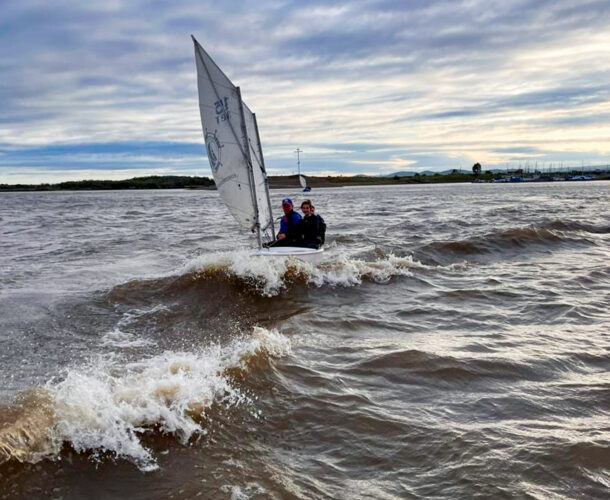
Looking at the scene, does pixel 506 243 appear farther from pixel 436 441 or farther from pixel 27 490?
pixel 27 490

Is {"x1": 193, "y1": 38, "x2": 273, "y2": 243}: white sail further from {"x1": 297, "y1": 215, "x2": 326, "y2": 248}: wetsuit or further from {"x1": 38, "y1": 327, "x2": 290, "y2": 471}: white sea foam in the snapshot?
{"x1": 38, "y1": 327, "x2": 290, "y2": 471}: white sea foam

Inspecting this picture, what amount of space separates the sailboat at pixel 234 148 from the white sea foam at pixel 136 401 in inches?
275

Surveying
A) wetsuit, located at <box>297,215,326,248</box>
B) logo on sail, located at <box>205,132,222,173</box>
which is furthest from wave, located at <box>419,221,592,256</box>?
logo on sail, located at <box>205,132,222,173</box>

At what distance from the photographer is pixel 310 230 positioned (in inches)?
593

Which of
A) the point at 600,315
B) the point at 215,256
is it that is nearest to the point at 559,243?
the point at 600,315

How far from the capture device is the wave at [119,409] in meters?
5.14

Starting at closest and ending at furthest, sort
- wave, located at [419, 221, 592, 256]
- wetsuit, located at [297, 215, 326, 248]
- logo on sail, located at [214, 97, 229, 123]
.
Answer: logo on sail, located at [214, 97, 229, 123] < wetsuit, located at [297, 215, 326, 248] < wave, located at [419, 221, 592, 256]

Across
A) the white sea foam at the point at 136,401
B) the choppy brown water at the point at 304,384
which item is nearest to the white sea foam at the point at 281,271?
the choppy brown water at the point at 304,384

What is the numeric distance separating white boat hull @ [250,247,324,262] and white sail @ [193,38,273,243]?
1195 mm

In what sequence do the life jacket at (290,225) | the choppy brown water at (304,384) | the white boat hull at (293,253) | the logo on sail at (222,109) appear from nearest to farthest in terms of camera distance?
the choppy brown water at (304,384)
the white boat hull at (293,253)
the logo on sail at (222,109)
the life jacket at (290,225)

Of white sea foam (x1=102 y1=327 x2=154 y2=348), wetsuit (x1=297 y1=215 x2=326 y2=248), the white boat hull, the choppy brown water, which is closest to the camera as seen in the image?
the choppy brown water

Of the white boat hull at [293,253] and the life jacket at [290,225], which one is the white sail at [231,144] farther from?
the white boat hull at [293,253]

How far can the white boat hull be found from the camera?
13.9m

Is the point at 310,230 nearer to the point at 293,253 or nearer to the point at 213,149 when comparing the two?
the point at 293,253
